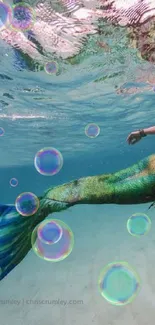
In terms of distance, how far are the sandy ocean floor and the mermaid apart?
1.61 ft

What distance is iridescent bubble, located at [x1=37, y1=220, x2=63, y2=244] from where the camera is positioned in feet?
19.2

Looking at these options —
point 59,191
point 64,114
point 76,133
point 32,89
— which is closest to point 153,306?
point 59,191

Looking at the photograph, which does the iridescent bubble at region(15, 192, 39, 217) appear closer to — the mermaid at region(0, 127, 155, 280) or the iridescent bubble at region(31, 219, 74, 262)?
the mermaid at region(0, 127, 155, 280)

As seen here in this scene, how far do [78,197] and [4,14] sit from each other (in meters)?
6.58

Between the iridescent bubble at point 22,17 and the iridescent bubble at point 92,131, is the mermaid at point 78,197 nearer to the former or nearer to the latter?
the iridescent bubble at point 22,17

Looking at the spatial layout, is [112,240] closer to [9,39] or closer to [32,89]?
[32,89]

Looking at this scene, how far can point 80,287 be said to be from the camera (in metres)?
9.06

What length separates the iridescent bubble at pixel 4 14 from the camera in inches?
288

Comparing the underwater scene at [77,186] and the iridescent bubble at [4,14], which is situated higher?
the iridescent bubble at [4,14]

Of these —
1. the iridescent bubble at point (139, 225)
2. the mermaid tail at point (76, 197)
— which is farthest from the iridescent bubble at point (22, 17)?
the iridescent bubble at point (139, 225)

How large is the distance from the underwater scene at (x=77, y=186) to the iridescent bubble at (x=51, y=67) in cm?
9

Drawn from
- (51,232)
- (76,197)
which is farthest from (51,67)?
(76,197)

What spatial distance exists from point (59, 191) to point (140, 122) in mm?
22929

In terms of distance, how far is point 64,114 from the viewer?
69.5 ft
